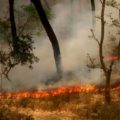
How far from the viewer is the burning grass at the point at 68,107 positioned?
1564 cm


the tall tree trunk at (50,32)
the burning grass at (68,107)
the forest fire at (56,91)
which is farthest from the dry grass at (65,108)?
the tall tree trunk at (50,32)

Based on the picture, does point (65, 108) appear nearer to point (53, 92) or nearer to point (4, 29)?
point (53, 92)

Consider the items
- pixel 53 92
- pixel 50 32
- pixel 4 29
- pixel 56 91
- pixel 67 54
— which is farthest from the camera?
pixel 67 54

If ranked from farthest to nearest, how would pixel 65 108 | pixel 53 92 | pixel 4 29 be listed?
pixel 4 29 < pixel 53 92 < pixel 65 108

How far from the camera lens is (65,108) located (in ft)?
57.4

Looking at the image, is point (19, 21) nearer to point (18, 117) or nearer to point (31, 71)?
point (31, 71)

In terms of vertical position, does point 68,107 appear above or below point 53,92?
below

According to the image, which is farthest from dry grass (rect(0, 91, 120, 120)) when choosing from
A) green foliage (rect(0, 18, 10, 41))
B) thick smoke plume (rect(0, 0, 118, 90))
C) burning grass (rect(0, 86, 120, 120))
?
green foliage (rect(0, 18, 10, 41))

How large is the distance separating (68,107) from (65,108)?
0.44ft

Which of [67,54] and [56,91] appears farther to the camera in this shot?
[67,54]

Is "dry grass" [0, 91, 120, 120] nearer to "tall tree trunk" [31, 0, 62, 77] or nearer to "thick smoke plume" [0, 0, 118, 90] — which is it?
"thick smoke plume" [0, 0, 118, 90]

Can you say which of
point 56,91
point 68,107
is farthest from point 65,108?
point 56,91

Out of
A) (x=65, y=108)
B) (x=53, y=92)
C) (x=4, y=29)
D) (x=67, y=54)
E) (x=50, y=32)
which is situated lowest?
(x=65, y=108)

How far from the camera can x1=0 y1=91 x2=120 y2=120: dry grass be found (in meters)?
15.3
